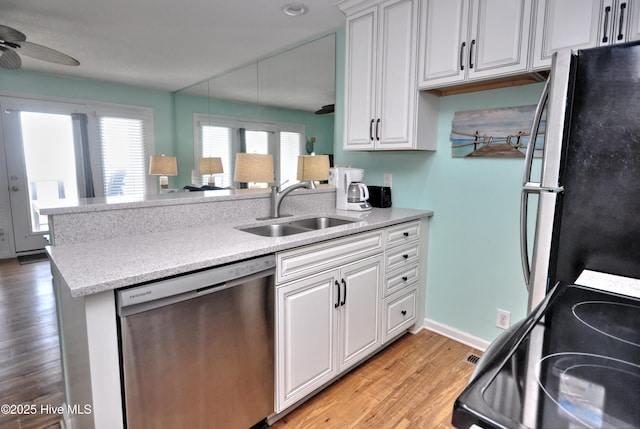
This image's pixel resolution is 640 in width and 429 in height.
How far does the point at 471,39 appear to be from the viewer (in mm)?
1987

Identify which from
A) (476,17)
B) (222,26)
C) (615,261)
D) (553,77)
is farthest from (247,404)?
(222,26)

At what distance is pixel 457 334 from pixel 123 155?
17.6 ft

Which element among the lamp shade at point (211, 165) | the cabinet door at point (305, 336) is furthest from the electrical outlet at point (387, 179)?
the lamp shade at point (211, 165)

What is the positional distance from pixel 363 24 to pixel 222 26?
1.31 m

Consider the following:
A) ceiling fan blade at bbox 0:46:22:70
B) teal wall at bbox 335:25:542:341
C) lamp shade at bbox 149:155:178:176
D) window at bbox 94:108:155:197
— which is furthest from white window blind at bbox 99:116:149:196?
teal wall at bbox 335:25:542:341

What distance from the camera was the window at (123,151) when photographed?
5.38m

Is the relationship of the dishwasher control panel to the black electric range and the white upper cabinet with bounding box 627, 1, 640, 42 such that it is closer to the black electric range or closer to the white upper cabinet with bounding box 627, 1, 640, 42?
the black electric range

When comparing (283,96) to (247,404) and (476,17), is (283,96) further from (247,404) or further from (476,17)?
(247,404)

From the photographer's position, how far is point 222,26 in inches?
119

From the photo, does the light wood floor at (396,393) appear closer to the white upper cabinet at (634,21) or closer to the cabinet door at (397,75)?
the cabinet door at (397,75)

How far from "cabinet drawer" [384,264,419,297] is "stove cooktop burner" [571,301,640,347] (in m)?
1.38

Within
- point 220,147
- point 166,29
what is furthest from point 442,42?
point 220,147

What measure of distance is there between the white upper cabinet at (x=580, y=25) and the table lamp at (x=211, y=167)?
14.2ft

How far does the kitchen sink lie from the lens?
2100 mm
